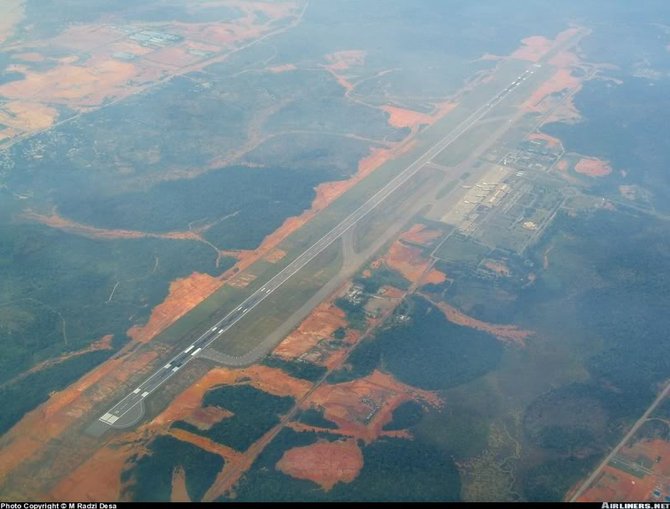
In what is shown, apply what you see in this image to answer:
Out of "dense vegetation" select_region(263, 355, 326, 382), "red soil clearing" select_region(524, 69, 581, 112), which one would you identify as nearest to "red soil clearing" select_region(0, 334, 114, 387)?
"dense vegetation" select_region(263, 355, 326, 382)

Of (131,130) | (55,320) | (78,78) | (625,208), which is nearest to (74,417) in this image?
(55,320)

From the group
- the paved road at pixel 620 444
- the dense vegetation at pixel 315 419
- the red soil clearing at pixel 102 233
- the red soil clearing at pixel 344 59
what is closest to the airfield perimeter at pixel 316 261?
the dense vegetation at pixel 315 419

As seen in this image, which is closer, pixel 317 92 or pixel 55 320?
pixel 55 320

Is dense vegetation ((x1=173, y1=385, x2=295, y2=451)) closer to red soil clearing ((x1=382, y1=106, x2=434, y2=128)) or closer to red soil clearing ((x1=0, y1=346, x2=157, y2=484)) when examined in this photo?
red soil clearing ((x1=0, y1=346, x2=157, y2=484))

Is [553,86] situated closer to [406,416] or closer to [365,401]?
[365,401]

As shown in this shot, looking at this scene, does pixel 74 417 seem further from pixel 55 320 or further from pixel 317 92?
pixel 317 92

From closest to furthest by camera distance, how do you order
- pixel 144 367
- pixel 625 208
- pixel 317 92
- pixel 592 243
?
pixel 144 367
pixel 592 243
pixel 625 208
pixel 317 92
